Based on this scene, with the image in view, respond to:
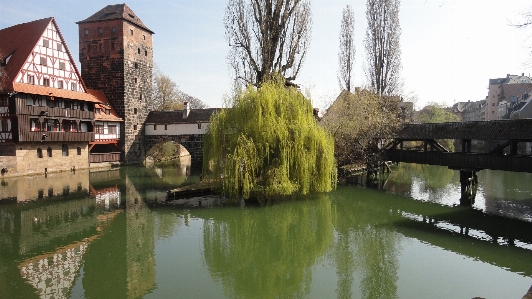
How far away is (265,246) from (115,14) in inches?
1093

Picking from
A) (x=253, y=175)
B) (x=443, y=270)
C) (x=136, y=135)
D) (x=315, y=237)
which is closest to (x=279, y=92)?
(x=253, y=175)

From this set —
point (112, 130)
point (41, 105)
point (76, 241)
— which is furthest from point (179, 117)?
point (76, 241)

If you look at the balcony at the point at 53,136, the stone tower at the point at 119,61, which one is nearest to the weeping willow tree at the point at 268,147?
the balcony at the point at 53,136

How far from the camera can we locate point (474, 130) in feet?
55.1

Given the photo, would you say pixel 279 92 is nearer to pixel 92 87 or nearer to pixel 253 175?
pixel 253 175

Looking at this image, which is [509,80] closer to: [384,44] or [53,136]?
[384,44]

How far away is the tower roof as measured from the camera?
31.0 m

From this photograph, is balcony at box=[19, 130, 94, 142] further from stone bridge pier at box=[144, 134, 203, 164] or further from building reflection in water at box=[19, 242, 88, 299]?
building reflection in water at box=[19, 242, 88, 299]

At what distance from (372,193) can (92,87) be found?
82.5 ft

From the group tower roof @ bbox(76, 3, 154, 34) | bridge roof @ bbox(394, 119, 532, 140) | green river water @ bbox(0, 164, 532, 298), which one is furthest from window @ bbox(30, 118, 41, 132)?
bridge roof @ bbox(394, 119, 532, 140)

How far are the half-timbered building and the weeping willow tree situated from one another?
14103mm

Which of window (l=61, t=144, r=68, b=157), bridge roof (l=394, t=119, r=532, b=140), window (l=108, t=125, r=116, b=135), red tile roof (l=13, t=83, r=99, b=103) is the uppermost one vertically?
red tile roof (l=13, t=83, r=99, b=103)

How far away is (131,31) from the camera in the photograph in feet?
105

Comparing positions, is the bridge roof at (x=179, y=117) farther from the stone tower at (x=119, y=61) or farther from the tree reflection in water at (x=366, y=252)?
the tree reflection in water at (x=366, y=252)
